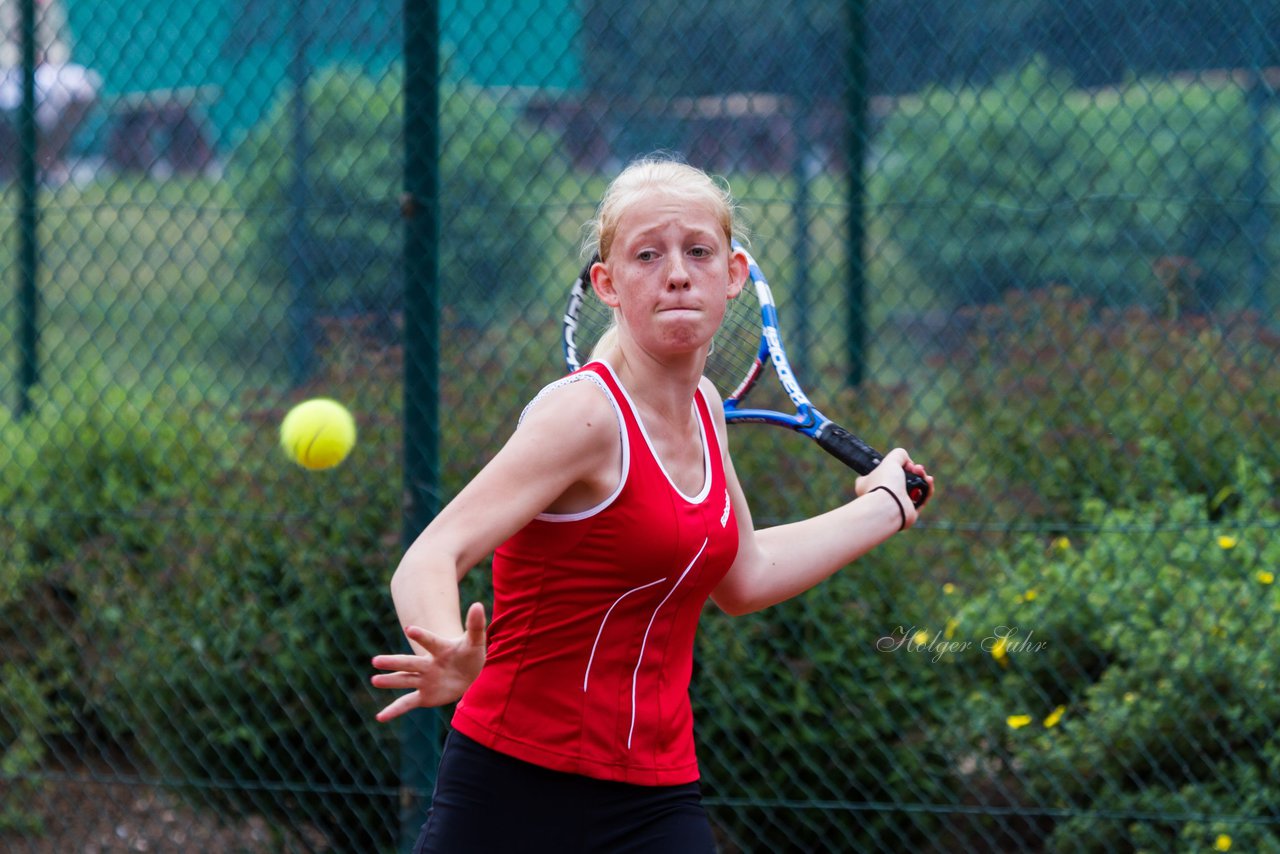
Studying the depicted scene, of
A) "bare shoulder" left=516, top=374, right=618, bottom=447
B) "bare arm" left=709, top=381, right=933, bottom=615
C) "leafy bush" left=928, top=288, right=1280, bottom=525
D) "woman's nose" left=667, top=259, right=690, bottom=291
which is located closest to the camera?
"bare shoulder" left=516, top=374, right=618, bottom=447

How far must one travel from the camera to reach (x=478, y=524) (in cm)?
187

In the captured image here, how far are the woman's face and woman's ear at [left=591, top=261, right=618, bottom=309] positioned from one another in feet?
0.13

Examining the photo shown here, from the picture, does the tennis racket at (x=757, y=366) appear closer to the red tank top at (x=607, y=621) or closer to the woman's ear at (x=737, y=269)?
the woman's ear at (x=737, y=269)

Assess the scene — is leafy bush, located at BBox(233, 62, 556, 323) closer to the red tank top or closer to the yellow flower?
the yellow flower

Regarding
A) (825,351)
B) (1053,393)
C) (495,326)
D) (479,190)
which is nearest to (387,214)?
(479,190)

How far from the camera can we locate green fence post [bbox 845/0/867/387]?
3.96m

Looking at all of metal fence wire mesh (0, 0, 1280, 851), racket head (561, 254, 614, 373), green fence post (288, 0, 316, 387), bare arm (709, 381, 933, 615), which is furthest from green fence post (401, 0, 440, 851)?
bare arm (709, 381, 933, 615)

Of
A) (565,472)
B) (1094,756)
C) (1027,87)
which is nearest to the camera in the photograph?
(565,472)

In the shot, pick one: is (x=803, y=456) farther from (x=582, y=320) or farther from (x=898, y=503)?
(x=898, y=503)

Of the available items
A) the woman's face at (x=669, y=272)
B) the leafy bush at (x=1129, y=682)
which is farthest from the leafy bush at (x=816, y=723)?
the woman's face at (x=669, y=272)

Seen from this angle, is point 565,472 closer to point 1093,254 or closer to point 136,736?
point 136,736

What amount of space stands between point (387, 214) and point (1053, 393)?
226 centimetres

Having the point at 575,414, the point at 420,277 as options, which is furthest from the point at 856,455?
the point at 420,277

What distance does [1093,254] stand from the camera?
4.39 meters
